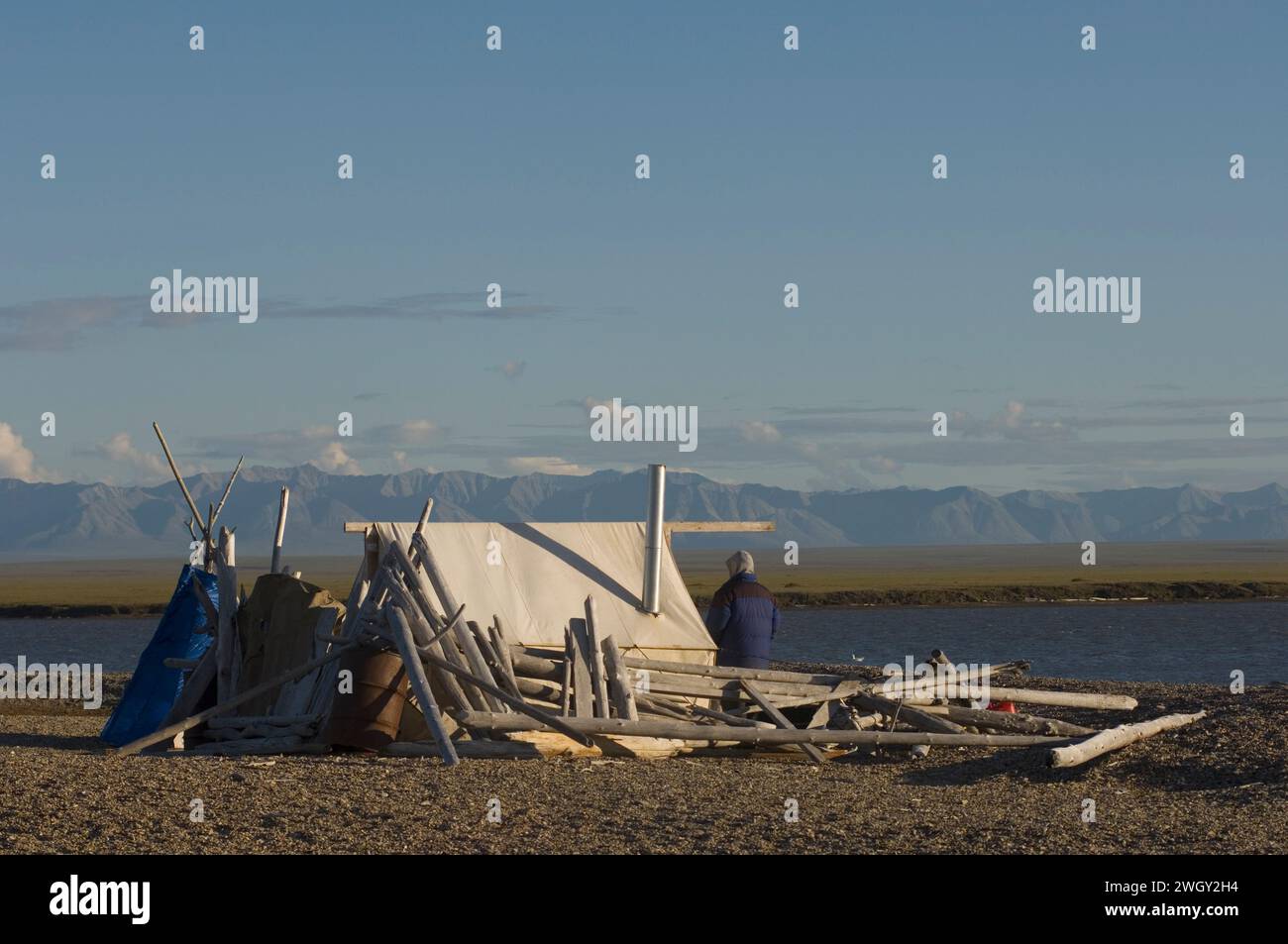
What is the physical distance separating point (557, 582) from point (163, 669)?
4.36 meters

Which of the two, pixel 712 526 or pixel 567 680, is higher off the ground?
pixel 712 526

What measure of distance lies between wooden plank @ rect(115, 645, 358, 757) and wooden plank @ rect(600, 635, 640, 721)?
98.2 inches

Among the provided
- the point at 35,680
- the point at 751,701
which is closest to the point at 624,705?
the point at 751,701

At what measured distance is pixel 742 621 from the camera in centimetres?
1820

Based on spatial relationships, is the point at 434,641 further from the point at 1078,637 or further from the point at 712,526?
the point at 1078,637

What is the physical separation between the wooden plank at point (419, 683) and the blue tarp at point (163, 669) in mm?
3557

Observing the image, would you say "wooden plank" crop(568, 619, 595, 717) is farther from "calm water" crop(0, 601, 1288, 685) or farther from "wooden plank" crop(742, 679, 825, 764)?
"calm water" crop(0, 601, 1288, 685)

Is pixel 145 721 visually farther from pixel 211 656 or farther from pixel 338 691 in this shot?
pixel 338 691

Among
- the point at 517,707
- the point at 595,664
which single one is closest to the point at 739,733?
the point at 595,664

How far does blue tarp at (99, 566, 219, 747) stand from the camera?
1831 centimetres

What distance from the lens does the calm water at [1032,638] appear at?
3967cm

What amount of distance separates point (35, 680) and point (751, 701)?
1595 cm

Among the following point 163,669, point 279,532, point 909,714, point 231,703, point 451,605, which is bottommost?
point 909,714

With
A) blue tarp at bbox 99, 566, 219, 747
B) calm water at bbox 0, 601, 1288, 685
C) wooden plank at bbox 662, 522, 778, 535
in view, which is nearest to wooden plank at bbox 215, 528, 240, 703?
blue tarp at bbox 99, 566, 219, 747
